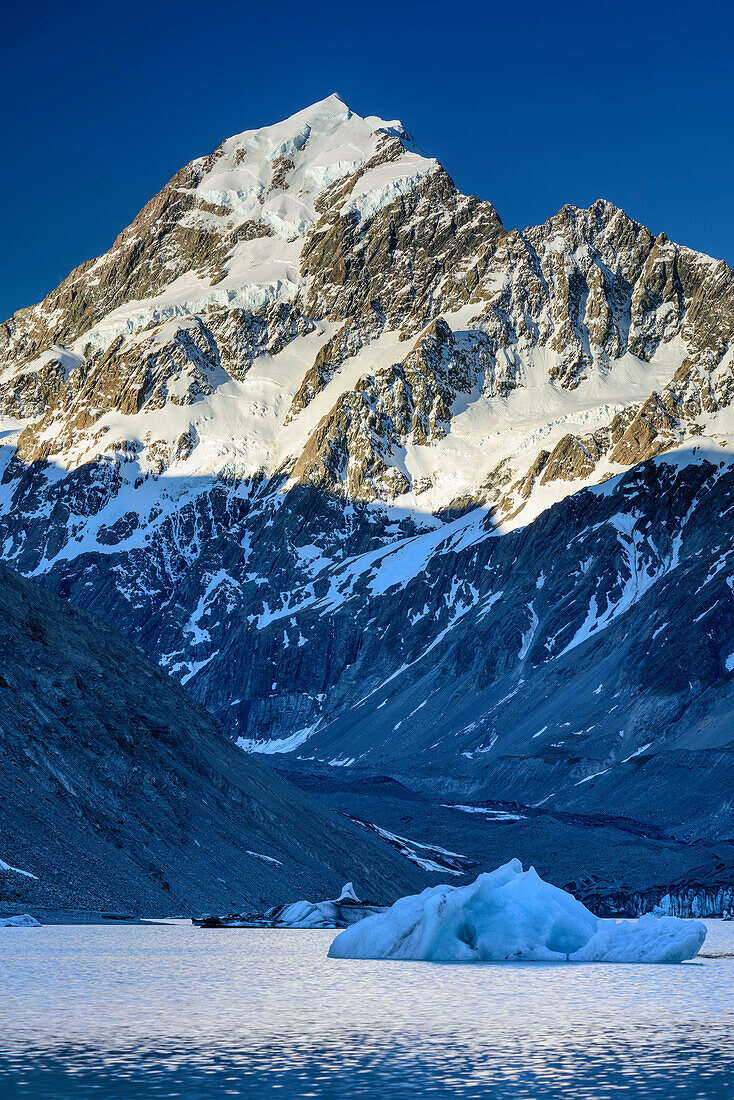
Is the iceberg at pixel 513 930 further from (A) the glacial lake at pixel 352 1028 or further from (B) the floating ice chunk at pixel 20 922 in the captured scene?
(B) the floating ice chunk at pixel 20 922

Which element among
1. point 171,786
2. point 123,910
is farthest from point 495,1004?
point 171,786

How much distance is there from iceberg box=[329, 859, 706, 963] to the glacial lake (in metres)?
0.86

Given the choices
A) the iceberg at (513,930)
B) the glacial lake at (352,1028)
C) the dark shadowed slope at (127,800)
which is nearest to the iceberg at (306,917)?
the dark shadowed slope at (127,800)

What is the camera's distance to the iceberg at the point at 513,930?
4309 centimetres

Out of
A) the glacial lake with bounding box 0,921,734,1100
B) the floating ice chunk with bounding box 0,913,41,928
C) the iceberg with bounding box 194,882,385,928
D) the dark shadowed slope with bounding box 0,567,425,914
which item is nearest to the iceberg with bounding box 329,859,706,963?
the glacial lake with bounding box 0,921,734,1100

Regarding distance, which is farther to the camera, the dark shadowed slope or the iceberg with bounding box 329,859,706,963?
the dark shadowed slope

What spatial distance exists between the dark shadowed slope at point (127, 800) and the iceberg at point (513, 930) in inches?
860

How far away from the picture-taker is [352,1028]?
27828mm

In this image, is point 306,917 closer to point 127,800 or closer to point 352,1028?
point 127,800

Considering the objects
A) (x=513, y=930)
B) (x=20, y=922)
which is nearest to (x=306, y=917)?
(x=20, y=922)

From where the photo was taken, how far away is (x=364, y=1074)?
22250 millimetres

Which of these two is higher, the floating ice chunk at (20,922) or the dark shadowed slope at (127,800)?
the dark shadowed slope at (127,800)

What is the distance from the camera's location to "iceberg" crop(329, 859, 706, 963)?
1697 inches

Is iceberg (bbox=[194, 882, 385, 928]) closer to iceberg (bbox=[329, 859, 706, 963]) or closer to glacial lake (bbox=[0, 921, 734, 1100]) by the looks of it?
glacial lake (bbox=[0, 921, 734, 1100])
